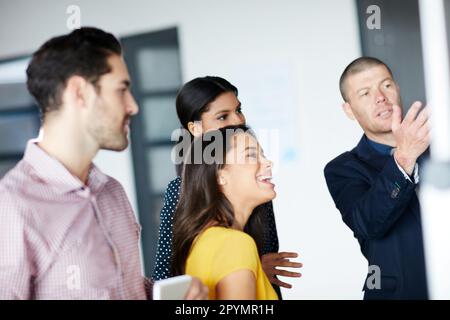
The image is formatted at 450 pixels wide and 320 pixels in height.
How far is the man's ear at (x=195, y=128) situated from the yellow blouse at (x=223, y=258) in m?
0.50

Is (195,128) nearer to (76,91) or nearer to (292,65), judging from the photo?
(76,91)

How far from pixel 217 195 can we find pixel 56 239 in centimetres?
54

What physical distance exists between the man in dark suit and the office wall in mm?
1619

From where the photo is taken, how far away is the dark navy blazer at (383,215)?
204 cm

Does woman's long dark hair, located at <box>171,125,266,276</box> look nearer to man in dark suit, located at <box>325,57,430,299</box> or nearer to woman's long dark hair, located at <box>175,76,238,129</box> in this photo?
woman's long dark hair, located at <box>175,76,238,129</box>

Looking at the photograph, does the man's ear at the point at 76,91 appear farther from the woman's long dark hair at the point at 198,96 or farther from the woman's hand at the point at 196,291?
the woman's long dark hair at the point at 198,96

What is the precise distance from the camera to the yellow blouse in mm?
1761

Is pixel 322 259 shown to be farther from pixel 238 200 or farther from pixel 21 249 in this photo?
pixel 21 249

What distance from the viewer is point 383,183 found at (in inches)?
80.3

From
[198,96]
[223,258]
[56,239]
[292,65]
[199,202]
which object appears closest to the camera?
[56,239]

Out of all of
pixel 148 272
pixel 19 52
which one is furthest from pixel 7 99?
pixel 148 272

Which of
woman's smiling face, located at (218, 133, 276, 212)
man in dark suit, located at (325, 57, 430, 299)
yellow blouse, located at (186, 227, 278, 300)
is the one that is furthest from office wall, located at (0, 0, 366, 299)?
yellow blouse, located at (186, 227, 278, 300)

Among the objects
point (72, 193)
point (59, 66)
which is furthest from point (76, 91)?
point (72, 193)

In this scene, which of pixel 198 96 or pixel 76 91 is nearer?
pixel 76 91
